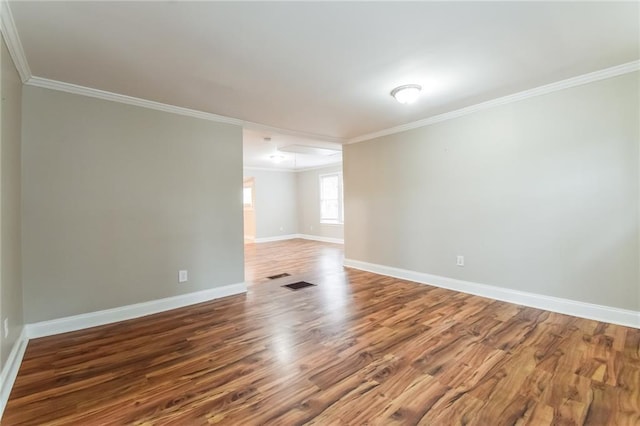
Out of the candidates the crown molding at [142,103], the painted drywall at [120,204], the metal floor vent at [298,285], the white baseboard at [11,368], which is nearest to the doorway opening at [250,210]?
the crown molding at [142,103]

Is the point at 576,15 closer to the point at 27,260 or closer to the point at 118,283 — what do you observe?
the point at 118,283

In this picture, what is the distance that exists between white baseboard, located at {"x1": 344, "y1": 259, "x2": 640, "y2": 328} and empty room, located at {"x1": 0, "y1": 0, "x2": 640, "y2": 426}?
0.07ft

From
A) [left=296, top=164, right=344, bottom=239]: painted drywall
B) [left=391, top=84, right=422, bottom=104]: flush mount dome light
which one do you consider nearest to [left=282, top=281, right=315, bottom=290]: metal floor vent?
[left=391, top=84, right=422, bottom=104]: flush mount dome light

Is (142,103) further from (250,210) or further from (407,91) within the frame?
(250,210)

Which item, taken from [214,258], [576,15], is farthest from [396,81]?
[214,258]

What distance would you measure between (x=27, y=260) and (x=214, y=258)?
5.59ft

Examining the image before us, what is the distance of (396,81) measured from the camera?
273 cm

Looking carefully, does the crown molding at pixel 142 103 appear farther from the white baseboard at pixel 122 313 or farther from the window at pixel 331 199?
the window at pixel 331 199

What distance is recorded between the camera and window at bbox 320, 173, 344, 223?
8.42 meters

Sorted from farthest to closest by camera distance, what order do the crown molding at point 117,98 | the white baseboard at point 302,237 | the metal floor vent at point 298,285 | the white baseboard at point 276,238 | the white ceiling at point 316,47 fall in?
the white baseboard at point 276,238, the white baseboard at point 302,237, the metal floor vent at point 298,285, the crown molding at point 117,98, the white ceiling at point 316,47

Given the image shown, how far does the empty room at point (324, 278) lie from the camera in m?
1.75

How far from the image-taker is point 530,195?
10.4ft

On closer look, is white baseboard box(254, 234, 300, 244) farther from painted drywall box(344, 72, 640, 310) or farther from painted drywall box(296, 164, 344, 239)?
painted drywall box(344, 72, 640, 310)

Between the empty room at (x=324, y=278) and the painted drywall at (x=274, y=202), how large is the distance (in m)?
4.64
